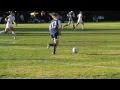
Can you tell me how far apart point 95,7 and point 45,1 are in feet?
1.30

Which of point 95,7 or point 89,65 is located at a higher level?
point 95,7

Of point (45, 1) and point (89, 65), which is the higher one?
point (45, 1)

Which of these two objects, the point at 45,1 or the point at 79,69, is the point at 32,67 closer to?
the point at 79,69

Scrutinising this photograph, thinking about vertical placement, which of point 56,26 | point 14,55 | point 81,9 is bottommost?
point 14,55

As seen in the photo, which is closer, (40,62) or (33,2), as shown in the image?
(33,2)

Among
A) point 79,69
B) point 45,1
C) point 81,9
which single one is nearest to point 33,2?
point 45,1

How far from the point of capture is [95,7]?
3043 mm

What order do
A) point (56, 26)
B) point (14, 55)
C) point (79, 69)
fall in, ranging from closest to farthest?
point (79, 69) → point (14, 55) → point (56, 26)

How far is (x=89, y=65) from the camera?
12.5 meters
